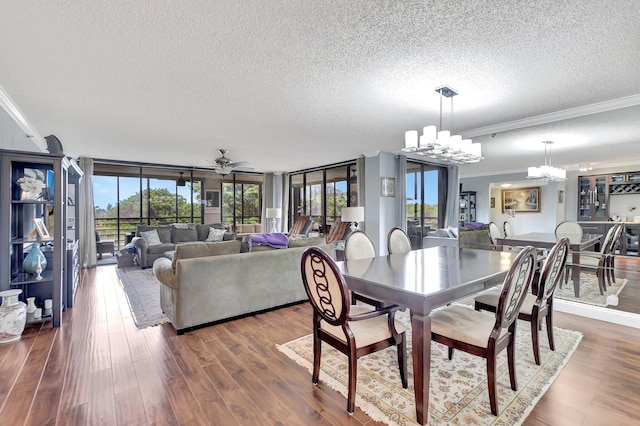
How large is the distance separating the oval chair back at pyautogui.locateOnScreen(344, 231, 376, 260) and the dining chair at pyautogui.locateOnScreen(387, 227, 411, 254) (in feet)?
1.26

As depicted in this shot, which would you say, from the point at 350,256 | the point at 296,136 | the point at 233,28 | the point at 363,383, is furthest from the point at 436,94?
the point at 363,383

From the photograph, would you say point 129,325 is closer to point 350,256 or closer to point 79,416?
point 79,416

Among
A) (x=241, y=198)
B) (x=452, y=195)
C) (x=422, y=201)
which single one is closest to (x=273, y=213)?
(x=241, y=198)

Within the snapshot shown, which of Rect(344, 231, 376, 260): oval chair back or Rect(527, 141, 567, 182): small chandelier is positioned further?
Rect(527, 141, 567, 182): small chandelier

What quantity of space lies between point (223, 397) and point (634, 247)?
5.62m

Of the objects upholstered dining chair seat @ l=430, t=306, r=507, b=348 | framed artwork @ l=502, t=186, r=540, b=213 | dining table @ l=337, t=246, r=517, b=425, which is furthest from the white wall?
framed artwork @ l=502, t=186, r=540, b=213

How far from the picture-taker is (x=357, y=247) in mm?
2953

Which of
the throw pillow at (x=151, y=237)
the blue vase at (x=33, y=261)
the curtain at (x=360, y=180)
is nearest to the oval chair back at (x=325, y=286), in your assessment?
the blue vase at (x=33, y=261)

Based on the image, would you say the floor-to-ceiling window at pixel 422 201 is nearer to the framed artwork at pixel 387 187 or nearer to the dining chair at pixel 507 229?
the framed artwork at pixel 387 187

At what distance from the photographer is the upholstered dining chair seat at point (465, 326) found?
1.79 m

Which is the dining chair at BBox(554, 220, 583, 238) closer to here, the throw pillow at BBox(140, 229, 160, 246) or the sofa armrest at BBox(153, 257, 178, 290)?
the sofa armrest at BBox(153, 257, 178, 290)

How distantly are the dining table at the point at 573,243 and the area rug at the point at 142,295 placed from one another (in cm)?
447

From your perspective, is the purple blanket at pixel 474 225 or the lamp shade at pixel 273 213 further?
the lamp shade at pixel 273 213

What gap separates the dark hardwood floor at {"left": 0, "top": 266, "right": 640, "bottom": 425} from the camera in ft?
5.70
